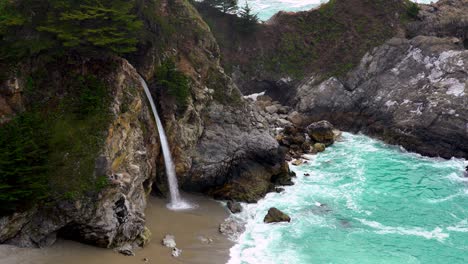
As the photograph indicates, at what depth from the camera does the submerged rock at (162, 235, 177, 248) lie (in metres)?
22.1

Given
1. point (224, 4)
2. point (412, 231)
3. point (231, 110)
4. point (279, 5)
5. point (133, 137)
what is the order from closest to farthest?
point (133, 137) < point (412, 231) < point (231, 110) < point (224, 4) < point (279, 5)

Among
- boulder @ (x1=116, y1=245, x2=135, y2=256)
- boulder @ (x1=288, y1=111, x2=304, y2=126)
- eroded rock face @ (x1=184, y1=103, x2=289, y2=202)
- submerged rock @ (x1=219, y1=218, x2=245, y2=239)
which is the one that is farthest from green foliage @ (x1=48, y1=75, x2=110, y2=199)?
boulder @ (x1=288, y1=111, x2=304, y2=126)

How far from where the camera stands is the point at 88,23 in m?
22.0

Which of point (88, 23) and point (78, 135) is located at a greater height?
point (88, 23)

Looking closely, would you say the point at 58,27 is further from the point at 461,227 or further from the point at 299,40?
the point at 299,40

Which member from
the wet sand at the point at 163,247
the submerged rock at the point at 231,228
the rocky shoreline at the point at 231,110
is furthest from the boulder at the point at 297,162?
the submerged rock at the point at 231,228

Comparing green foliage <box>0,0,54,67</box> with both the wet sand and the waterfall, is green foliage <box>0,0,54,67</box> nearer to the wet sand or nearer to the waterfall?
the waterfall

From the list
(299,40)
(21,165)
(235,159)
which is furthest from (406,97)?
(21,165)

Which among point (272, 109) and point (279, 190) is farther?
point (272, 109)

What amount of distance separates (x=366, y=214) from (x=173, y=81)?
15.4 meters

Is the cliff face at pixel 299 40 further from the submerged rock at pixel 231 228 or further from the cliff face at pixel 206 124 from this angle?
the submerged rock at pixel 231 228

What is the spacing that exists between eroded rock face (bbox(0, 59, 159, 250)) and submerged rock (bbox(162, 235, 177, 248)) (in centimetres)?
97

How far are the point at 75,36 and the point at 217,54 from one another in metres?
16.1

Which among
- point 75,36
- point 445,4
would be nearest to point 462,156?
point 445,4
